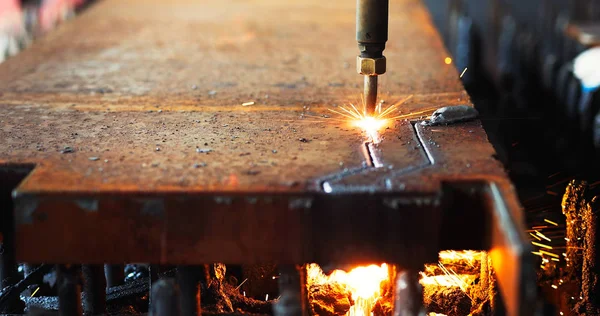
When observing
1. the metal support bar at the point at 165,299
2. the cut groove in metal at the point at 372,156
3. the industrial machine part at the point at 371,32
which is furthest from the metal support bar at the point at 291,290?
the industrial machine part at the point at 371,32

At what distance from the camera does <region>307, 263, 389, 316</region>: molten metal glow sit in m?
2.62

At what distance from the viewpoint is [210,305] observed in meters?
2.54

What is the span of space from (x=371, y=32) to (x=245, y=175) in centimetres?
72

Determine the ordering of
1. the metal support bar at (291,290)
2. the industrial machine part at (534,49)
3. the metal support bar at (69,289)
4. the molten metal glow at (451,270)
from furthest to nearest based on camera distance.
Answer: the industrial machine part at (534,49) < the molten metal glow at (451,270) < the metal support bar at (69,289) < the metal support bar at (291,290)

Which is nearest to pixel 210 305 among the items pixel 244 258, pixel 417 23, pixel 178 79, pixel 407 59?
pixel 244 258

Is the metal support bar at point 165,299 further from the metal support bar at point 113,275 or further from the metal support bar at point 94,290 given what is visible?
the metal support bar at point 113,275

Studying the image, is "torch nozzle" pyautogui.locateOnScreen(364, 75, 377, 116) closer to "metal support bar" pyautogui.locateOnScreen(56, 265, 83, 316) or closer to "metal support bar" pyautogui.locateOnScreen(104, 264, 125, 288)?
"metal support bar" pyautogui.locateOnScreen(56, 265, 83, 316)

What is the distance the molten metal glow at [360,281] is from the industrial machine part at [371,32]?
73 cm

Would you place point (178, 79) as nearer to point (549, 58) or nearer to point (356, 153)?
point (356, 153)

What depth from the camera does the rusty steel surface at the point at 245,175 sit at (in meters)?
1.89

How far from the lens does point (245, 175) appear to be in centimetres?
201

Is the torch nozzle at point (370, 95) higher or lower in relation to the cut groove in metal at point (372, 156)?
higher

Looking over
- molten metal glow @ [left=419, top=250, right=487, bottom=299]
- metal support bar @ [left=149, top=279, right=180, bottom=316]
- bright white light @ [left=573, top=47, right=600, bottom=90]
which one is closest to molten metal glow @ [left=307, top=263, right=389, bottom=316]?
molten metal glow @ [left=419, top=250, right=487, bottom=299]

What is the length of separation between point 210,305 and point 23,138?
831mm
